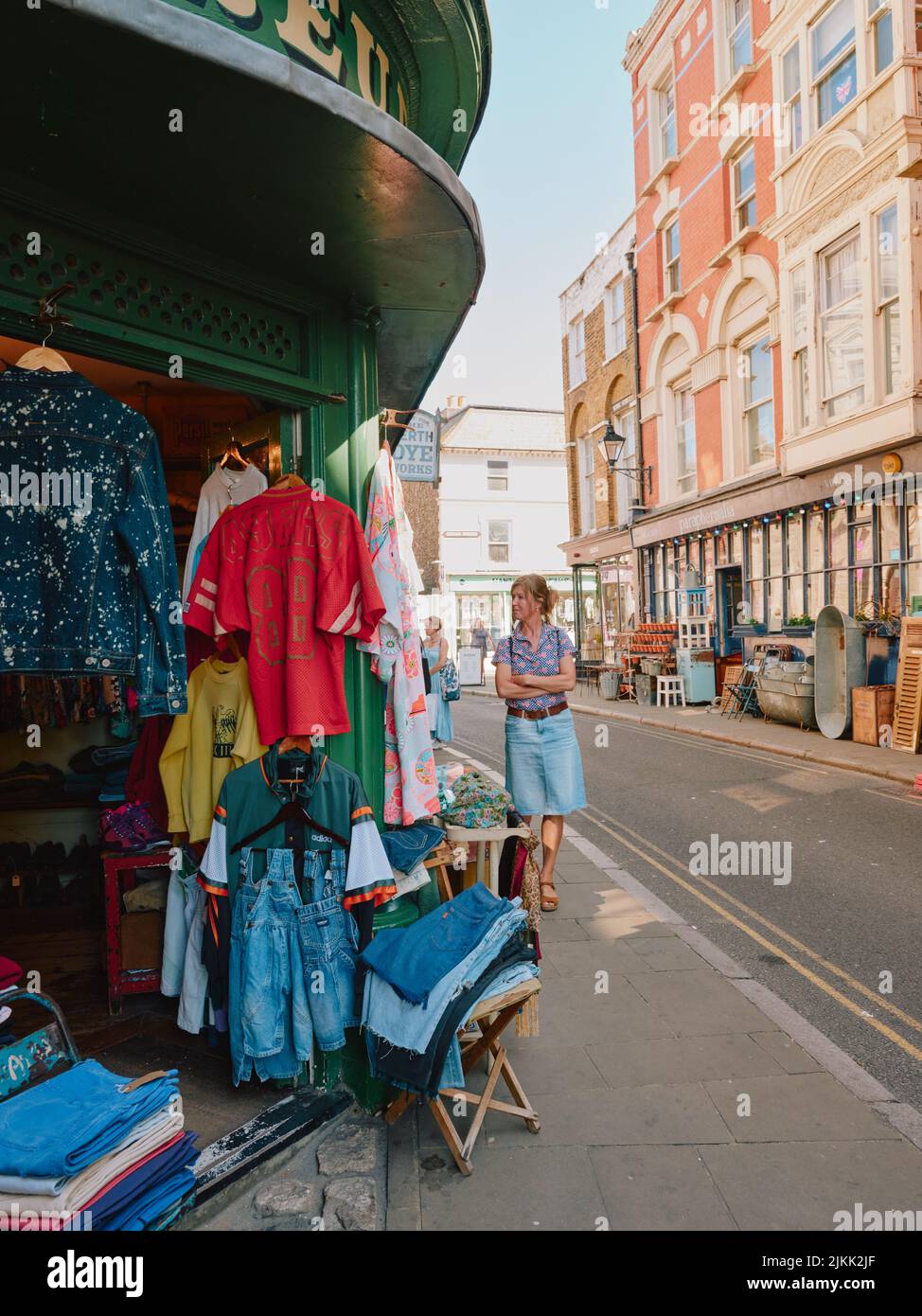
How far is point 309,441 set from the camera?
3.64m

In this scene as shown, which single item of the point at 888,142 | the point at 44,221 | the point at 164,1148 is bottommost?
the point at 164,1148

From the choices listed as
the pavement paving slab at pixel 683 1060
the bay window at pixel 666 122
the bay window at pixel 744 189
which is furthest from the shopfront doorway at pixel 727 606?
the pavement paving slab at pixel 683 1060

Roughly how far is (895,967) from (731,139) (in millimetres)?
17929

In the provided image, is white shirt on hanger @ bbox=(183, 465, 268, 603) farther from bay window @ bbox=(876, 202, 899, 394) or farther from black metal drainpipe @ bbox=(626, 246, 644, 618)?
black metal drainpipe @ bbox=(626, 246, 644, 618)

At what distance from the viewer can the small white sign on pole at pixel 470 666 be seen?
28.5 meters

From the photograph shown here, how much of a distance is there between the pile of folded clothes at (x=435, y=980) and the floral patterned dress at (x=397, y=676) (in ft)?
1.78

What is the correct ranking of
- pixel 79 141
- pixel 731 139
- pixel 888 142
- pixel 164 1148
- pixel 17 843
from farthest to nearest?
pixel 731 139
pixel 888 142
pixel 17 843
pixel 79 141
pixel 164 1148

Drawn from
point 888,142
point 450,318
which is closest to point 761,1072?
point 450,318

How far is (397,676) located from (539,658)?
193cm

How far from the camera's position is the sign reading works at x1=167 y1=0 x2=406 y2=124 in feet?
8.78

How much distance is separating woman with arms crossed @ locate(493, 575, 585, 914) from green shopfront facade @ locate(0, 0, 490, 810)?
6.23 ft

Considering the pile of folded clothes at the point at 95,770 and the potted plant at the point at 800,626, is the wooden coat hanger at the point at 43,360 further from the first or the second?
the potted plant at the point at 800,626

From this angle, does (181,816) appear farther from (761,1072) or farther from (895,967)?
(895,967)

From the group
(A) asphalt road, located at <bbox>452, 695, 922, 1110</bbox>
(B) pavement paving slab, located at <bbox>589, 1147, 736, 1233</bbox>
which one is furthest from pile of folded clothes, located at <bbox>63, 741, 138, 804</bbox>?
(A) asphalt road, located at <bbox>452, 695, 922, 1110</bbox>
